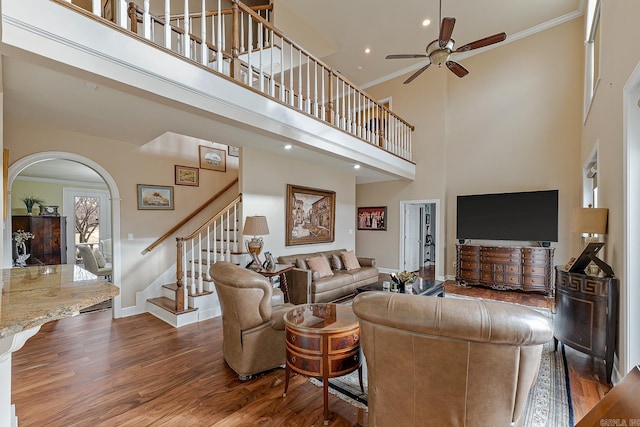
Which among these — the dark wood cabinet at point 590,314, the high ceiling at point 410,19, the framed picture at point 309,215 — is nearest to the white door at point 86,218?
the framed picture at point 309,215

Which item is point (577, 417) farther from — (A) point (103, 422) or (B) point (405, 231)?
(B) point (405, 231)

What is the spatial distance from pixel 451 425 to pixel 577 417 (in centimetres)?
140

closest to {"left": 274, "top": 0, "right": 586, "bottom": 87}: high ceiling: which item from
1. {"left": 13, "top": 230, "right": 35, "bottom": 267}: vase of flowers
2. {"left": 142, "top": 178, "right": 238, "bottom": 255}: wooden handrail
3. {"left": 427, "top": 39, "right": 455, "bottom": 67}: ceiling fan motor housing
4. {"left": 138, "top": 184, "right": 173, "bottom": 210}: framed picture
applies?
{"left": 427, "top": 39, "right": 455, "bottom": 67}: ceiling fan motor housing

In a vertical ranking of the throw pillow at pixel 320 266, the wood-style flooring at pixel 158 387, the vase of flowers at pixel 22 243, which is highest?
the vase of flowers at pixel 22 243

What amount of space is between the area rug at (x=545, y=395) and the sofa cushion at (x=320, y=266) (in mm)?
2300

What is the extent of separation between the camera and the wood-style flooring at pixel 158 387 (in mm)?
2057

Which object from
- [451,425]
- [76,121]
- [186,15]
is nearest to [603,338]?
[451,425]

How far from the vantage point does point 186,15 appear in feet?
8.68

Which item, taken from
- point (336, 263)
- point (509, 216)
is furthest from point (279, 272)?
point (509, 216)

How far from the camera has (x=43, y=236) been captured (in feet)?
20.4

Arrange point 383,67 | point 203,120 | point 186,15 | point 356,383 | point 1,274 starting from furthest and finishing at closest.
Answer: point 383,67 → point 203,120 → point 186,15 → point 356,383 → point 1,274

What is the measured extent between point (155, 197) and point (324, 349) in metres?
4.09

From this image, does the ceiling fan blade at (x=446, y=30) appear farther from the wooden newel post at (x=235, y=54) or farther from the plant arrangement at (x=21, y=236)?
the plant arrangement at (x=21, y=236)

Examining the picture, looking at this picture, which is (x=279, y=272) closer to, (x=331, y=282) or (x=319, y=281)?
(x=319, y=281)
